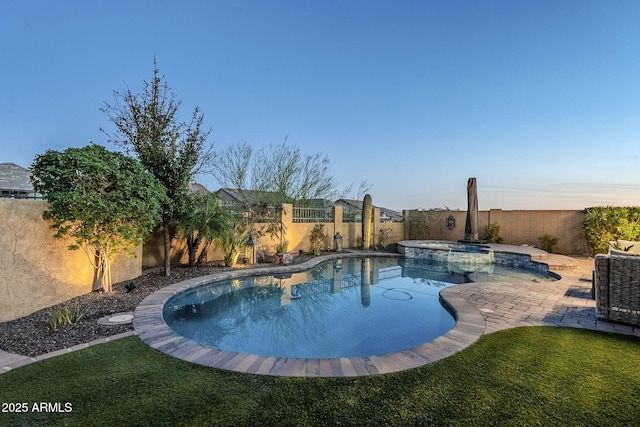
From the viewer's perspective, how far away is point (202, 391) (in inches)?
103

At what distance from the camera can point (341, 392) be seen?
8.71ft

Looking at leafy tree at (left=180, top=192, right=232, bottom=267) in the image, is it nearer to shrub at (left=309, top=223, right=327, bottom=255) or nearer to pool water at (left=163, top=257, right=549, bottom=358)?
pool water at (left=163, top=257, right=549, bottom=358)

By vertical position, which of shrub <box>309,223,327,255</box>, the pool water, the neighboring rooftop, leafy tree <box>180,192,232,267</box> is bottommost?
the pool water

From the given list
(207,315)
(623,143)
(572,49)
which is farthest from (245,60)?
(623,143)

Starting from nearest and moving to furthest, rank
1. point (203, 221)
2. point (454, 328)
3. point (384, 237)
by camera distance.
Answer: point (454, 328)
point (203, 221)
point (384, 237)

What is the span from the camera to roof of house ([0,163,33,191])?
8.14 m

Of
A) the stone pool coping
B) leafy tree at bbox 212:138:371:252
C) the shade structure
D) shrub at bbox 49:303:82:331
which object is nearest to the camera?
the stone pool coping

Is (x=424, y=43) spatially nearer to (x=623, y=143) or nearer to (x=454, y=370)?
(x=623, y=143)

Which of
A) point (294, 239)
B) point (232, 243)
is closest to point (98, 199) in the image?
point (232, 243)

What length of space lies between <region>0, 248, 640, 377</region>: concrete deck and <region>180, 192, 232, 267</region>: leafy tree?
1390 mm

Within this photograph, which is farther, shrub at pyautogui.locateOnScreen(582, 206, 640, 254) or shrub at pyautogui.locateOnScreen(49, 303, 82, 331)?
shrub at pyautogui.locateOnScreen(582, 206, 640, 254)

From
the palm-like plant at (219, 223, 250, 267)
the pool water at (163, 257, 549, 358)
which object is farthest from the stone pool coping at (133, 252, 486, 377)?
the palm-like plant at (219, 223, 250, 267)

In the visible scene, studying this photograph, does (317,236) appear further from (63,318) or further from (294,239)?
(63,318)

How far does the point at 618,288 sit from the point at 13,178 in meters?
13.9
